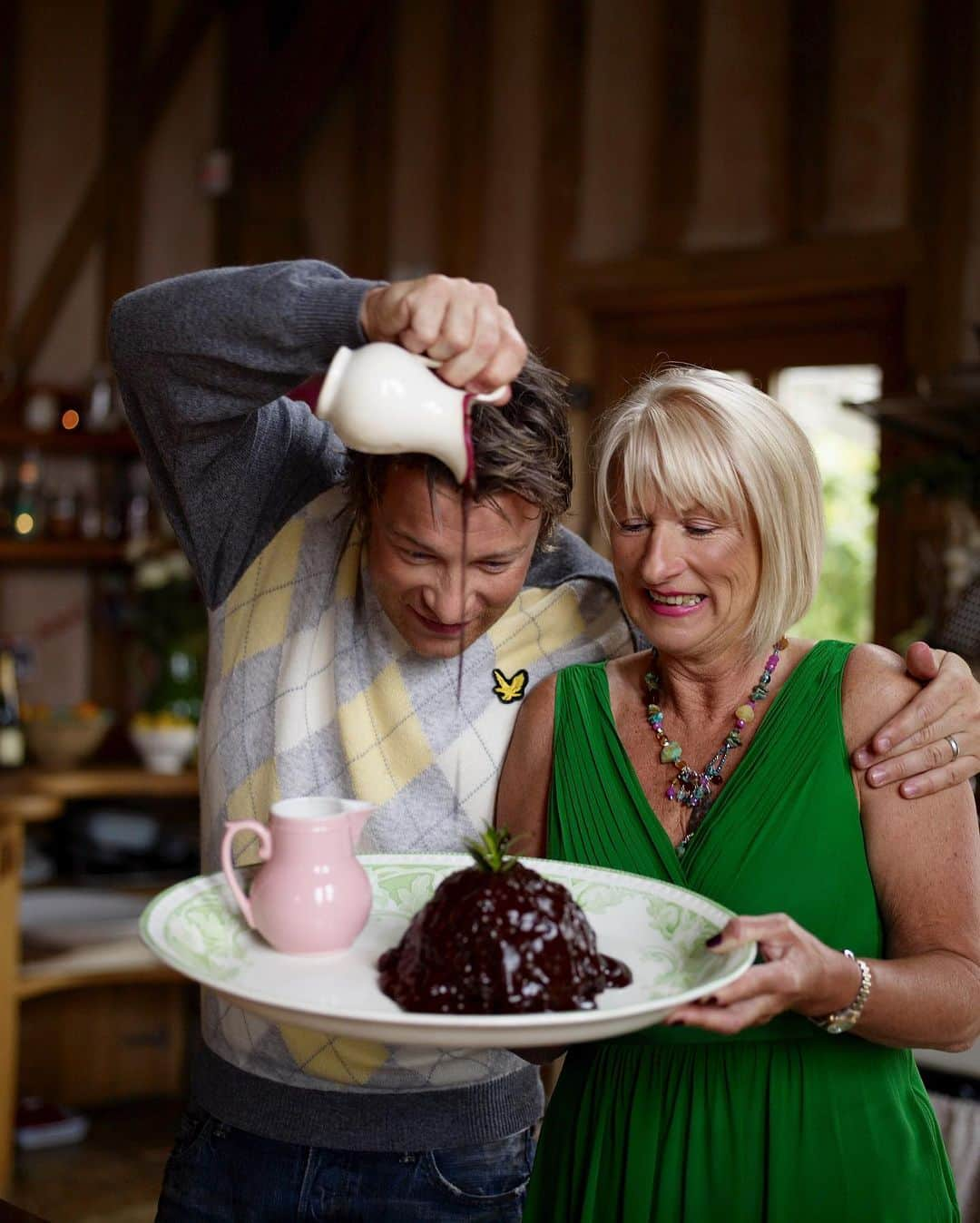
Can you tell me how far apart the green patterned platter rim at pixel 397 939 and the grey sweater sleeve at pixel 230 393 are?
471mm

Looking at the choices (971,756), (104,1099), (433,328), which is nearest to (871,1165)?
(971,756)

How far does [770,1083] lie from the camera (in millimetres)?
1487

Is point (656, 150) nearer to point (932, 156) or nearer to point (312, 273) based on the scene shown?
point (932, 156)

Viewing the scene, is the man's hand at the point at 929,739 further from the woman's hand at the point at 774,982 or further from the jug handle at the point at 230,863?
the jug handle at the point at 230,863

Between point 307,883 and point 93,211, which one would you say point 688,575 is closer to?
point 307,883

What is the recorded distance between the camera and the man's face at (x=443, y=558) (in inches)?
60.2

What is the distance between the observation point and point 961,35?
422 cm

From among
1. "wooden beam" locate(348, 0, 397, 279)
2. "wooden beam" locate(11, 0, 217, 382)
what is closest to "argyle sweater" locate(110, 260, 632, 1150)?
"wooden beam" locate(348, 0, 397, 279)

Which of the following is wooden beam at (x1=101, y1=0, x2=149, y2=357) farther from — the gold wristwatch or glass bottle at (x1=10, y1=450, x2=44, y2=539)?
the gold wristwatch

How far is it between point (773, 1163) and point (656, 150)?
4.22 m

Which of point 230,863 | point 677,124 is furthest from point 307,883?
point 677,124

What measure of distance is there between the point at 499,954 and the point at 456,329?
22.5 inches

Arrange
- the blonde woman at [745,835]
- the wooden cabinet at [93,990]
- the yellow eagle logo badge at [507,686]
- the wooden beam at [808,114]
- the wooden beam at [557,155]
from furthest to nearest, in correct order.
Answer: the wooden beam at [557,155], the wooden beam at [808,114], the wooden cabinet at [93,990], the yellow eagle logo badge at [507,686], the blonde woman at [745,835]

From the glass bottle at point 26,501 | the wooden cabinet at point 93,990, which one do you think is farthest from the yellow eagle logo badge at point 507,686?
the glass bottle at point 26,501
